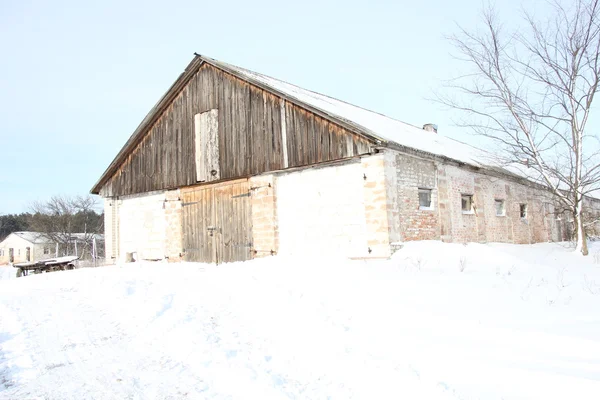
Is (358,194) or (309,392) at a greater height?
(358,194)

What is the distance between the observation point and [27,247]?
5578cm

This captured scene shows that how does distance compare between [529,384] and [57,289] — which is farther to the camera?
Result: [57,289]

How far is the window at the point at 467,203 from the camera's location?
1394 cm

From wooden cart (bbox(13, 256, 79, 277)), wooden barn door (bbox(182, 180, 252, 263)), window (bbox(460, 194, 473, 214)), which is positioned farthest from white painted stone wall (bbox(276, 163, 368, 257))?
wooden cart (bbox(13, 256, 79, 277))

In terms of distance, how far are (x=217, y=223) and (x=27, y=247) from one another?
178ft

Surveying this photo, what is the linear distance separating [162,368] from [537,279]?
7546 mm

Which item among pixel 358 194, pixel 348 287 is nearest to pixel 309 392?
pixel 348 287

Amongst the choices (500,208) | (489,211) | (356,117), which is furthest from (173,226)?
(500,208)

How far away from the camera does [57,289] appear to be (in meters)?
7.67

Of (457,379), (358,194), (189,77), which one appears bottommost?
(457,379)

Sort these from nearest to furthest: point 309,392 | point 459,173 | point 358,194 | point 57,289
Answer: point 309,392, point 57,289, point 358,194, point 459,173

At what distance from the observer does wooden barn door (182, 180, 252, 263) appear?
13.1m

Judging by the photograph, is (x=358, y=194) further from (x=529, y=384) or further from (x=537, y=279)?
(x=529, y=384)

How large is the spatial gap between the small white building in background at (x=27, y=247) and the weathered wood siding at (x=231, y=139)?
44.9 metres
